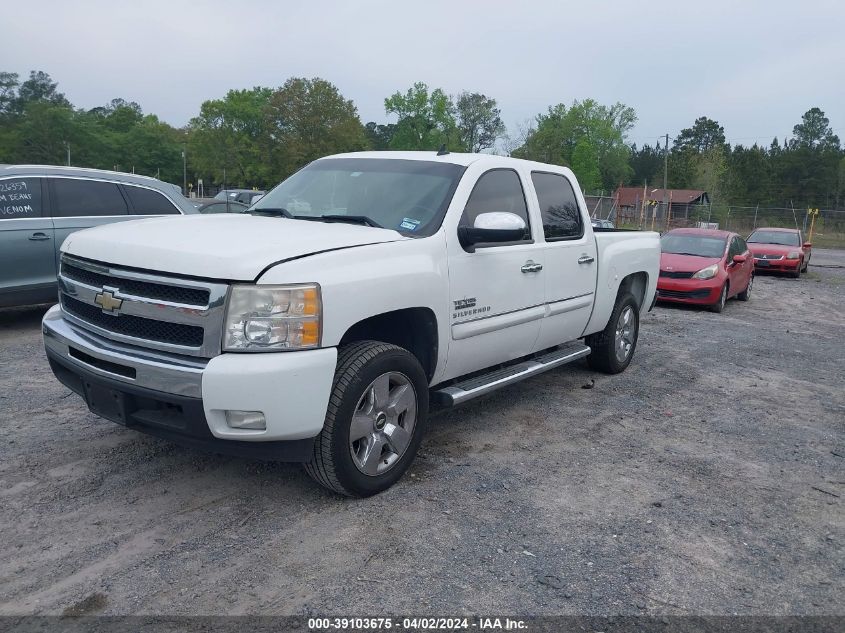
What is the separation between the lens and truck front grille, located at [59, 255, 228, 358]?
3330 mm

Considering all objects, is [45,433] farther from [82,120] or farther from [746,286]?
[82,120]

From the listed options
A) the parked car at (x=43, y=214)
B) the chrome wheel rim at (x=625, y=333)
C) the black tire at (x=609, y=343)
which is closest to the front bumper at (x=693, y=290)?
the chrome wheel rim at (x=625, y=333)

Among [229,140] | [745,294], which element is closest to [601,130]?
[229,140]

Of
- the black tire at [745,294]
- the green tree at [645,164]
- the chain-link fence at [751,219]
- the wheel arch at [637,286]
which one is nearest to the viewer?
the wheel arch at [637,286]

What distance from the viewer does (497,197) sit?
5.05 m

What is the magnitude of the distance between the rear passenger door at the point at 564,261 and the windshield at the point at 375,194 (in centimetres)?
109

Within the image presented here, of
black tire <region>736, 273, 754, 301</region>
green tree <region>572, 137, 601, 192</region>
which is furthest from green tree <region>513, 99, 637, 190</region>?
black tire <region>736, 273, 754, 301</region>

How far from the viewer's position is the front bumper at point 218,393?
327 centimetres

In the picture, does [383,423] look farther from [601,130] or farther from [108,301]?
[601,130]

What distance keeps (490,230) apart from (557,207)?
64.3 inches

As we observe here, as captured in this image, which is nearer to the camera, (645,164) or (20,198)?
(20,198)

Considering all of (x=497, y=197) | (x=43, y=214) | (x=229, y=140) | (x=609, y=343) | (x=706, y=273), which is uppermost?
(x=229, y=140)

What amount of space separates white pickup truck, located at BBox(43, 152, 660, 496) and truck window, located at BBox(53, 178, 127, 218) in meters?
3.88

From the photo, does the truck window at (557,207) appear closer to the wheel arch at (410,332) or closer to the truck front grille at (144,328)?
the wheel arch at (410,332)
